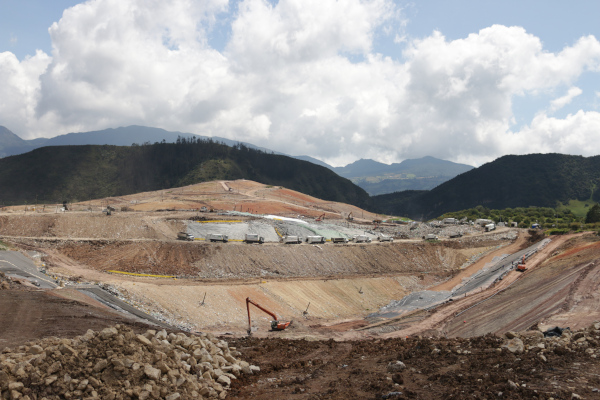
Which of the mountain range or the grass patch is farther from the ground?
the mountain range

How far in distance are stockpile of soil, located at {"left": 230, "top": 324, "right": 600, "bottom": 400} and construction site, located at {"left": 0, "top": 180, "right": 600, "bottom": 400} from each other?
82mm

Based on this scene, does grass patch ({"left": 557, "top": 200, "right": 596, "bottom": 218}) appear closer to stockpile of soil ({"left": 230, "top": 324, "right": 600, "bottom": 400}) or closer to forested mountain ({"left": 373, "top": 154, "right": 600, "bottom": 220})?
forested mountain ({"left": 373, "top": 154, "right": 600, "bottom": 220})

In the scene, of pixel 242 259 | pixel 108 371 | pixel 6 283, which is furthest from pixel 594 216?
pixel 6 283

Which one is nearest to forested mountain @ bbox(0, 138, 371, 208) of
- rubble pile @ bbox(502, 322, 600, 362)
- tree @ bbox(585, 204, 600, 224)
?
tree @ bbox(585, 204, 600, 224)

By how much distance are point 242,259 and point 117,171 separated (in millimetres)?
132602

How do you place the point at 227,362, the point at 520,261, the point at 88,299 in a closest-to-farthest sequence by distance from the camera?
the point at 227,362 < the point at 88,299 < the point at 520,261

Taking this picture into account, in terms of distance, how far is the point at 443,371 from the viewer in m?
15.3

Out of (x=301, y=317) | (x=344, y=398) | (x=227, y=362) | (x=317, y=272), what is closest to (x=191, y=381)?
(x=227, y=362)

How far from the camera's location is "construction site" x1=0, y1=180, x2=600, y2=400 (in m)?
13.5

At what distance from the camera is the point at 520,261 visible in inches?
2206

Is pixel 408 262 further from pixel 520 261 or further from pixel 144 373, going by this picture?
pixel 144 373

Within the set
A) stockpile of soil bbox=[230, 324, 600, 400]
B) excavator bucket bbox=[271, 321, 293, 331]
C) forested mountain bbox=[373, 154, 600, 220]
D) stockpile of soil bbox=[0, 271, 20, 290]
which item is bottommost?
excavator bucket bbox=[271, 321, 293, 331]

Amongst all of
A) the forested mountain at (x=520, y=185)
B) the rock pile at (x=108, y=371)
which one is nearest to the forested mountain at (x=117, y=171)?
the forested mountain at (x=520, y=185)

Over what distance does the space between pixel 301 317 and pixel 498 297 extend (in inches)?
755
